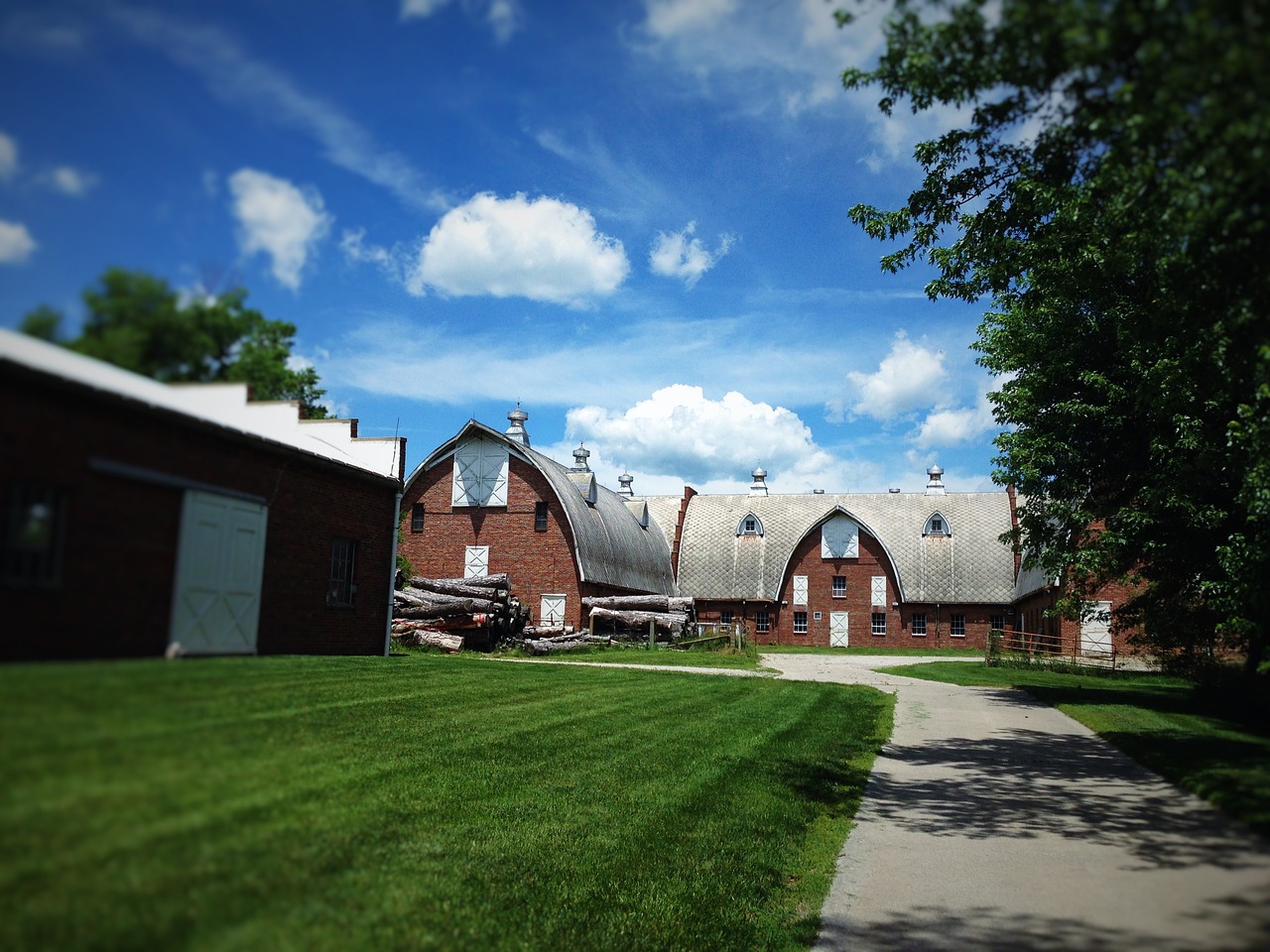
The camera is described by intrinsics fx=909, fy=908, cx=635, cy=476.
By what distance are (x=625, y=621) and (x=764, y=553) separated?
801 inches

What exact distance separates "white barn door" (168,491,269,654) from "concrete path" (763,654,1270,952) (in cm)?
323

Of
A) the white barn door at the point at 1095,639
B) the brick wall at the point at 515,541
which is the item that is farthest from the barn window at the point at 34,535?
the white barn door at the point at 1095,639

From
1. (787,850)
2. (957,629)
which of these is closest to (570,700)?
(787,850)

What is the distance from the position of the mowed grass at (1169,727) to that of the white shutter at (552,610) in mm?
12311

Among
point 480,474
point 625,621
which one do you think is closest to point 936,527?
point 625,621

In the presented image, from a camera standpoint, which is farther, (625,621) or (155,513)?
(625,621)

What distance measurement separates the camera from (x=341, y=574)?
348cm

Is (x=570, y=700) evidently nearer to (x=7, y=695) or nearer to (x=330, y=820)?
(x=330, y=820)

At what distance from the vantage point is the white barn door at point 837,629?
49844 mm

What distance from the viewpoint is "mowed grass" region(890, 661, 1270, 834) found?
5.40m

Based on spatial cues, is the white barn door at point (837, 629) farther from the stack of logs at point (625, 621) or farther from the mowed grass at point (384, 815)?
the mowed grass at point (384, 815)

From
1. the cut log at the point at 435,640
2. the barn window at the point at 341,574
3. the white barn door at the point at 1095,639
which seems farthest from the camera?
the white barn door at the point at 1095,639

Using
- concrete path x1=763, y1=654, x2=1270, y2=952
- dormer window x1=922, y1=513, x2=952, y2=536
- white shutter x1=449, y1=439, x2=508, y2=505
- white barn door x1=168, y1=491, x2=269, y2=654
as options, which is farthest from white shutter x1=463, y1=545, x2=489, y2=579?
white barn door x1=168, y1=491, x2=269, y2=654

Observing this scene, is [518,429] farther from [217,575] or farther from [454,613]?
[217,575]
